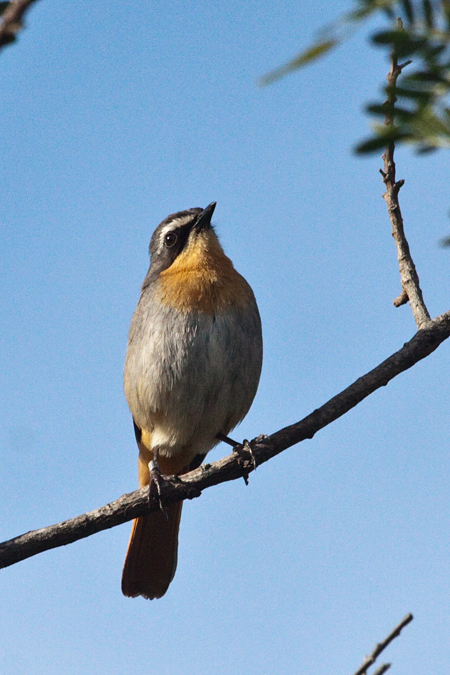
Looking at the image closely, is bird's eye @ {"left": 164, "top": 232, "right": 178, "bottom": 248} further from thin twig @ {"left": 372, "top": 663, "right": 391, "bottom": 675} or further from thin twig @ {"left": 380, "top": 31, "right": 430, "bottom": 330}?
thin twig @ {"left": 372, "top": 663, "right": 391, "bottom": 675}

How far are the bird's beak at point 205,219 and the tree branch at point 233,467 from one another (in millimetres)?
3396

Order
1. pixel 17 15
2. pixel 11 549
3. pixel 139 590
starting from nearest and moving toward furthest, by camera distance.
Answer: pixel 17 15, pixel 11 549, pixel 139 590

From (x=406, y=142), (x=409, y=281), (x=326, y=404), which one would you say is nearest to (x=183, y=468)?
(x=326, y=404)

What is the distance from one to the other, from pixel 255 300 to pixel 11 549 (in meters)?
3.70

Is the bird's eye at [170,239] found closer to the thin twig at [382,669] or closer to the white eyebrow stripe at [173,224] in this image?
the white eyebrow stripe at [173,224]

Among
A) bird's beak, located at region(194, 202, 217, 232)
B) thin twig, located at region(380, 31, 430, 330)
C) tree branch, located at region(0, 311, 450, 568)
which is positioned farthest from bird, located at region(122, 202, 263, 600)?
thin twig, located at region(380, 31, 430, 330)

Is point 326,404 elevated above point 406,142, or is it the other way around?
point 326,404

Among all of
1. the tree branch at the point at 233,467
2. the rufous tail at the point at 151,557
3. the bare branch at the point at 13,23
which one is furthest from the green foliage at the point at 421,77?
the rufous tail at the point at 151,557

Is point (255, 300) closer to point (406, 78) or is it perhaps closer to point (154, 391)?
point (154, 391)

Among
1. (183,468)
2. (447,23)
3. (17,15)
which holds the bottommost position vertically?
(447,23)

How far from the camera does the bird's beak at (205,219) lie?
821 centimetres

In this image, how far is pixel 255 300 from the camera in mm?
7672

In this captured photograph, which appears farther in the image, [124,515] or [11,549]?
[124,515]

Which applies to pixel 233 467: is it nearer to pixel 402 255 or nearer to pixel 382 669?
pixel 402 255
